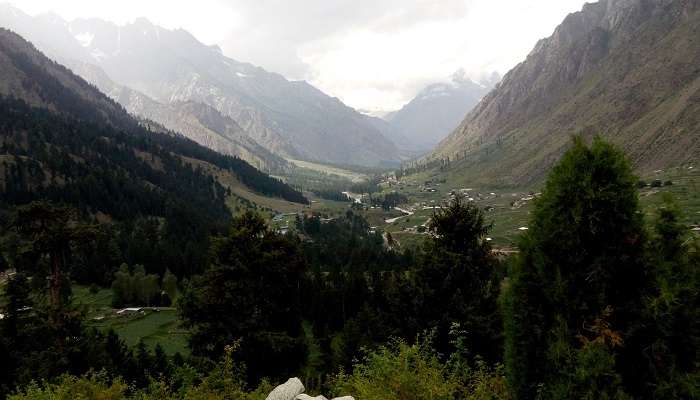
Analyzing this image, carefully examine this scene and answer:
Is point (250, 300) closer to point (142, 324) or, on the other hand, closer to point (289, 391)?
point (289, 391)

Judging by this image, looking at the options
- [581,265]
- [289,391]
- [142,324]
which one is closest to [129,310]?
[142,324]

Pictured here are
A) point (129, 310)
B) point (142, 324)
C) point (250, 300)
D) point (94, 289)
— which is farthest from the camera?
point (94, 289)

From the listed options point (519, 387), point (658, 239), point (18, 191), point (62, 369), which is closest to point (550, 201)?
point (658, 239)

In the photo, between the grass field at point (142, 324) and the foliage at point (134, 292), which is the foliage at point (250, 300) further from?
the foliage at point (134, 292)

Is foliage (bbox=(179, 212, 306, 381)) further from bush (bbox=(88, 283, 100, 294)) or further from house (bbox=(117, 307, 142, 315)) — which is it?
bush (bbox=(88, 283, 100, 294))

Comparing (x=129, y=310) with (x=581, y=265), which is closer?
(x=581, y=265)

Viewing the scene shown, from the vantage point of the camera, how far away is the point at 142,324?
76438 mm

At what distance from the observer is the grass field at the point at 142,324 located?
6706 centimetres

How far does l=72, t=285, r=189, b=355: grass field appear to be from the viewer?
67.1 meters

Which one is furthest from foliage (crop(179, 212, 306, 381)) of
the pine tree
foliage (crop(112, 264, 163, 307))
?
foliage (crop(112, 264, 163, 307))

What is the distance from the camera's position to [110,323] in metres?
75.4

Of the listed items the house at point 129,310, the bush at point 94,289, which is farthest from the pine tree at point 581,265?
the bush at point 94,289

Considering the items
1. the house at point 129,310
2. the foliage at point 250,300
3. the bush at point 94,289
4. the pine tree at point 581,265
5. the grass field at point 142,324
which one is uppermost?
the pine tree at point 581,265

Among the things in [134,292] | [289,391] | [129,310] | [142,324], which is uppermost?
[289,391]
